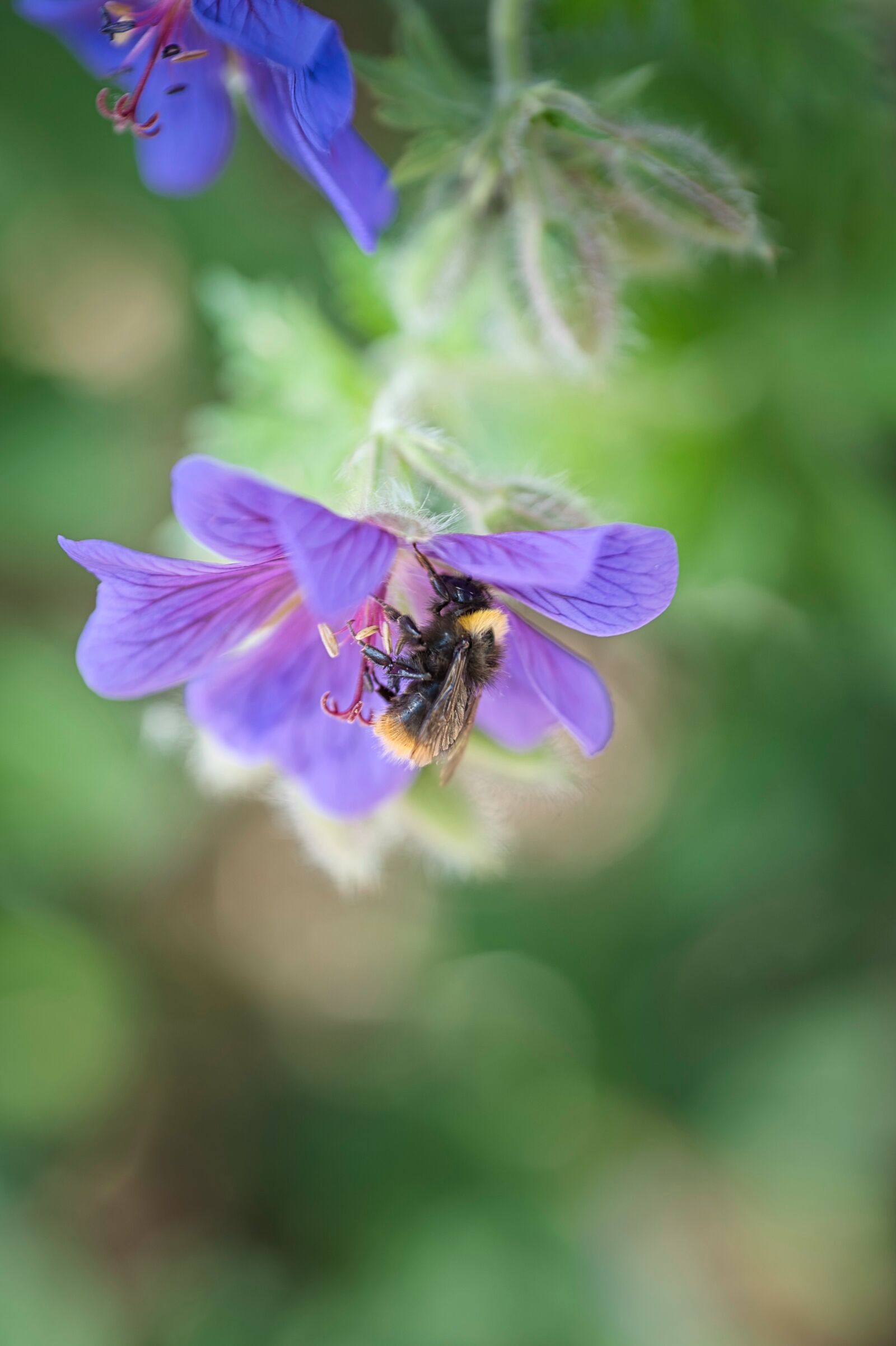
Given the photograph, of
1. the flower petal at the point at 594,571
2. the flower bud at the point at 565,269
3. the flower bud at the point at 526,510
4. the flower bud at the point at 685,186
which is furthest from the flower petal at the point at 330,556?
the flower bud at the point at 685,186

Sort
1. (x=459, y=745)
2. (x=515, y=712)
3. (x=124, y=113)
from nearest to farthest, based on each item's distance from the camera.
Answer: (x=459, y=745) → (x=515, y=712) → (x=124, y=113)

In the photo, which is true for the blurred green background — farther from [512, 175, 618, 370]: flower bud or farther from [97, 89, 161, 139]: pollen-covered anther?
[97, 89, 161, 139]: pollen-covered anther

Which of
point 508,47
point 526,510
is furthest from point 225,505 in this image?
point 508,47

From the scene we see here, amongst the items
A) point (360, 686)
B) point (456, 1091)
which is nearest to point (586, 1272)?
point (456, 1091)

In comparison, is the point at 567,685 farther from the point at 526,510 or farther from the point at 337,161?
the point at 337,161

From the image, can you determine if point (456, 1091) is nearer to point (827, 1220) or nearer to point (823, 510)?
point (827, 1220)

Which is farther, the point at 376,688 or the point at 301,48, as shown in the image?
the point at 376,688

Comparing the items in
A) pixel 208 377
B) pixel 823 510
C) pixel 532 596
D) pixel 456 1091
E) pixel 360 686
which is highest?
pixel 823 510

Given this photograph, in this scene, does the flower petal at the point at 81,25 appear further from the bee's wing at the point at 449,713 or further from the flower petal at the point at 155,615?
the bee's wing at the point at 449,713
